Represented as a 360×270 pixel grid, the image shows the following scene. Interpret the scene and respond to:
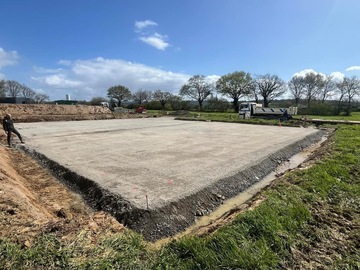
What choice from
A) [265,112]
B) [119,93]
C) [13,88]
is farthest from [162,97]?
[13,88]

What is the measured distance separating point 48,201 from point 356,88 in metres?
56.7

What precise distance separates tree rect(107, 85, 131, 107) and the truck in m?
40.3

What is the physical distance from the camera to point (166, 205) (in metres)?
4.41

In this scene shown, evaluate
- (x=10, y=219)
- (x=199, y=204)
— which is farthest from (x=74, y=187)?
(x=199, y=204)

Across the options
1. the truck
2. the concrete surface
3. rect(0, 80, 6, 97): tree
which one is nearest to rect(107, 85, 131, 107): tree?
rect(0, 80, 6, 97): tree

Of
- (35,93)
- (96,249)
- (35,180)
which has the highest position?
(35,93)

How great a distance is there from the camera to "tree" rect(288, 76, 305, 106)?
174 feet

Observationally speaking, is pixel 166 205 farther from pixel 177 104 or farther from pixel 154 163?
pixel 177 104

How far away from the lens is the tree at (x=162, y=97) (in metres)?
56.3

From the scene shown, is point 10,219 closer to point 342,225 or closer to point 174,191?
point 174,191

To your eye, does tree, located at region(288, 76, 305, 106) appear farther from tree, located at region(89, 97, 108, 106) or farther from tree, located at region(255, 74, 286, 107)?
tree, located at region(89, 97, 108, 106)

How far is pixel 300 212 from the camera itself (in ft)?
12.6

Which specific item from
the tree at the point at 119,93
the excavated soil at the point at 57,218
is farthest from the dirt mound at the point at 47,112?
the tree at the point at 119,93

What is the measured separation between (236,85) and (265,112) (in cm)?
2328
